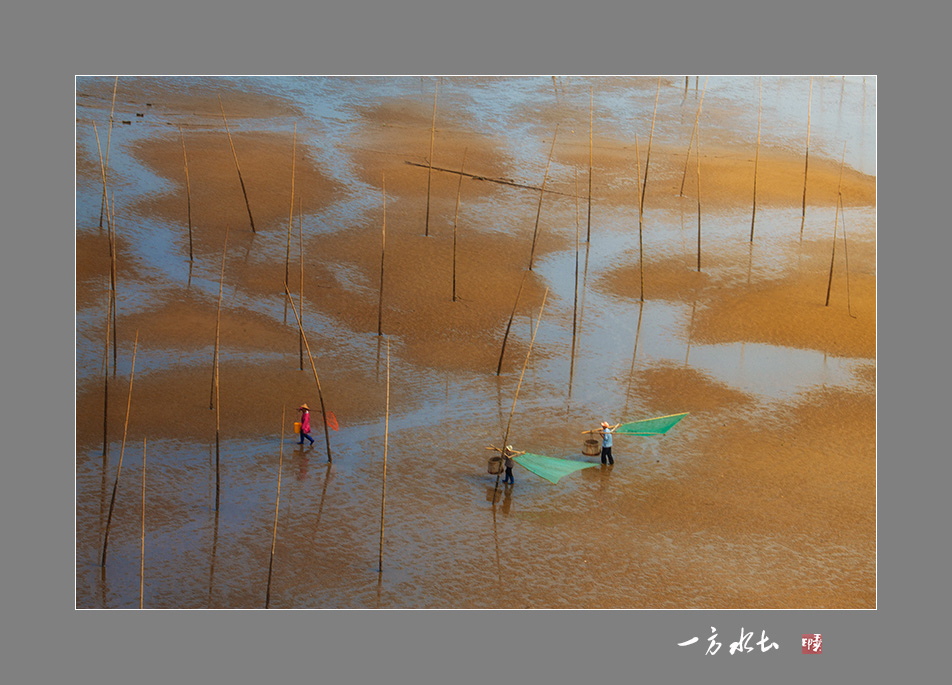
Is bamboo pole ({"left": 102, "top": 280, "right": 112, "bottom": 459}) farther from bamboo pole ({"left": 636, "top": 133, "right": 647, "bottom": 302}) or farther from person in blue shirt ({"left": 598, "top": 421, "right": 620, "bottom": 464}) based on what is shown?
bamboo pole ({"left": 636, "top": 133, "right": 647, "bottom": 302})

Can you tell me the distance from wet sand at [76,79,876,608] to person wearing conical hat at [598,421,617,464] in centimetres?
13

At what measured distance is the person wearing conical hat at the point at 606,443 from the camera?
37.4 ft

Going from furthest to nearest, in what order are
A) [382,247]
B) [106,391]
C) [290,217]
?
1. [290,217]
2. [382,247]
3. [106,391]

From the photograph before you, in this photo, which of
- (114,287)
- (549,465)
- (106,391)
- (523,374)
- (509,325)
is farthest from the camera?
(114,287)

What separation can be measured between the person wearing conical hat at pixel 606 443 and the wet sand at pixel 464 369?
0.44 ft

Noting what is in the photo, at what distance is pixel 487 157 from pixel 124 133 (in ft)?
15.8

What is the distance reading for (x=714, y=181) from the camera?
16.1 metres

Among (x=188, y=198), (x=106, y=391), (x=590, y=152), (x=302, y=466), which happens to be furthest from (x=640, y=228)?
(x=106, y=391)

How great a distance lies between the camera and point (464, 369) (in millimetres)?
13086

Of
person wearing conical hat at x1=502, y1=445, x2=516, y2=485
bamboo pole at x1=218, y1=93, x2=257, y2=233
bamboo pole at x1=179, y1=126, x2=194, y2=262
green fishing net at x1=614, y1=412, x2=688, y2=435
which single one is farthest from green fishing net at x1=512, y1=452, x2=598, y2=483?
bamboo pole at x1=218, y1=93, x2=257, y2=233

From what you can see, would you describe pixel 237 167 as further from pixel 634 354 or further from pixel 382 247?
pixel 634 354

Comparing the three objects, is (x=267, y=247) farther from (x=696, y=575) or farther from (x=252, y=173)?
(x=696, y=575)

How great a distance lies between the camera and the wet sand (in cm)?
1016

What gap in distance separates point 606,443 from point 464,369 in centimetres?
228
